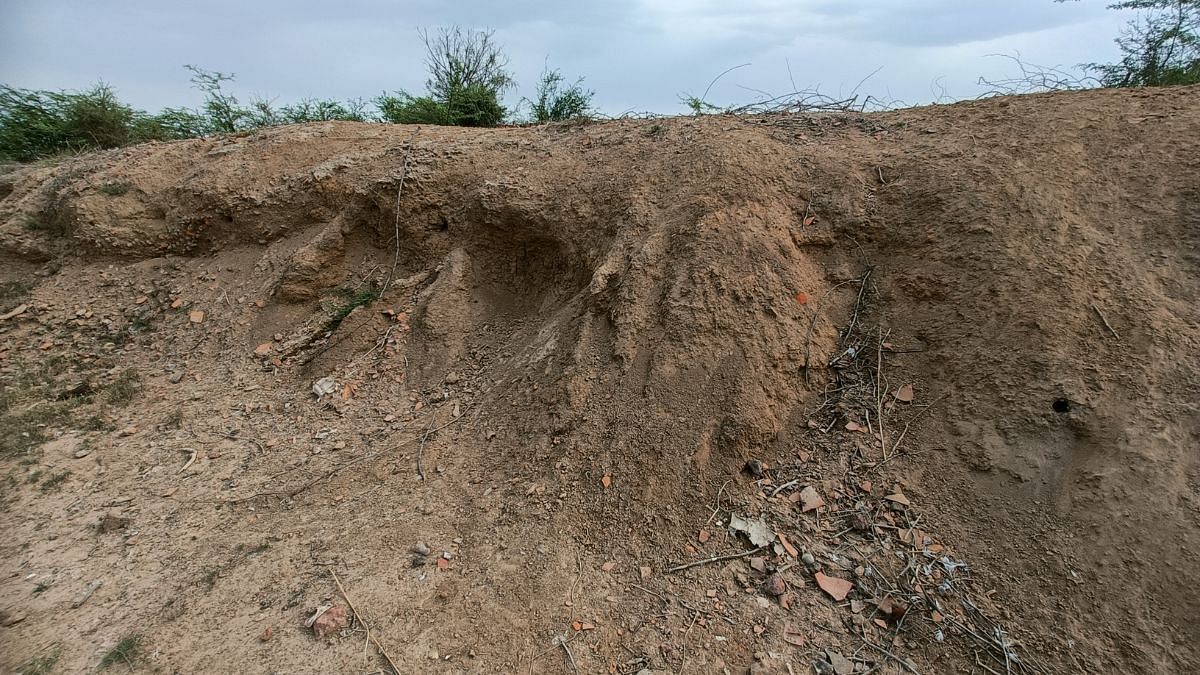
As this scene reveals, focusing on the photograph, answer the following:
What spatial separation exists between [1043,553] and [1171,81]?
4.61m

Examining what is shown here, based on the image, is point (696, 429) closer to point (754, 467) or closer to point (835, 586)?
point (754, 467)

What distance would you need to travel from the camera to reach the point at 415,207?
4.44m

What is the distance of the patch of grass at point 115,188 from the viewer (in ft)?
17.2

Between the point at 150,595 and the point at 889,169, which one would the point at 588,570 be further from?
the point at 889,169

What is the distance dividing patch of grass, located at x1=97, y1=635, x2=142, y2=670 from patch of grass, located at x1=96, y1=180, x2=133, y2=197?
467 cm

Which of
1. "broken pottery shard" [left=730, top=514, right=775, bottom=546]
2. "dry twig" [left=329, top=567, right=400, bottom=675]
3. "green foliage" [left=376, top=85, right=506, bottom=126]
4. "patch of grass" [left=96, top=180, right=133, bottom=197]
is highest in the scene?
"green foliage" [left=376, top=85, right=506, bottom=126]

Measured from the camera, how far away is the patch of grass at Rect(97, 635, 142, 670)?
2.24 m

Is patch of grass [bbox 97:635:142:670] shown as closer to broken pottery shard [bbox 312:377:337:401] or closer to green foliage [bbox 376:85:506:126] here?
broken pottery shard [bbox 312:377:337:401]

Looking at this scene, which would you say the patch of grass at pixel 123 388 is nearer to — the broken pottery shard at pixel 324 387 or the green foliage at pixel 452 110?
the broken pottery shard at pixel 324 387

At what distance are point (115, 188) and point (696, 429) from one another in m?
5.93

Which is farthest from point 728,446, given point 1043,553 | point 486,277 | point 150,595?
point 150,595

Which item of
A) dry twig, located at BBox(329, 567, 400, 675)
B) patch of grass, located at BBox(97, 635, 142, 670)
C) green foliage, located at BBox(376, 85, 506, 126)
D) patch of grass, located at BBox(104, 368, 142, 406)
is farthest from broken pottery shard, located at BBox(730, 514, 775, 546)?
green foliage, located at BBox(376, 85, 506, 126)

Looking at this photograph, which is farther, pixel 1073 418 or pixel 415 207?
pixel 415 207

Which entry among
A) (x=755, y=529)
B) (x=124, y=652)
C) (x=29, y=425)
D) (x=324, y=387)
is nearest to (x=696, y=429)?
(x=755, y=529)
